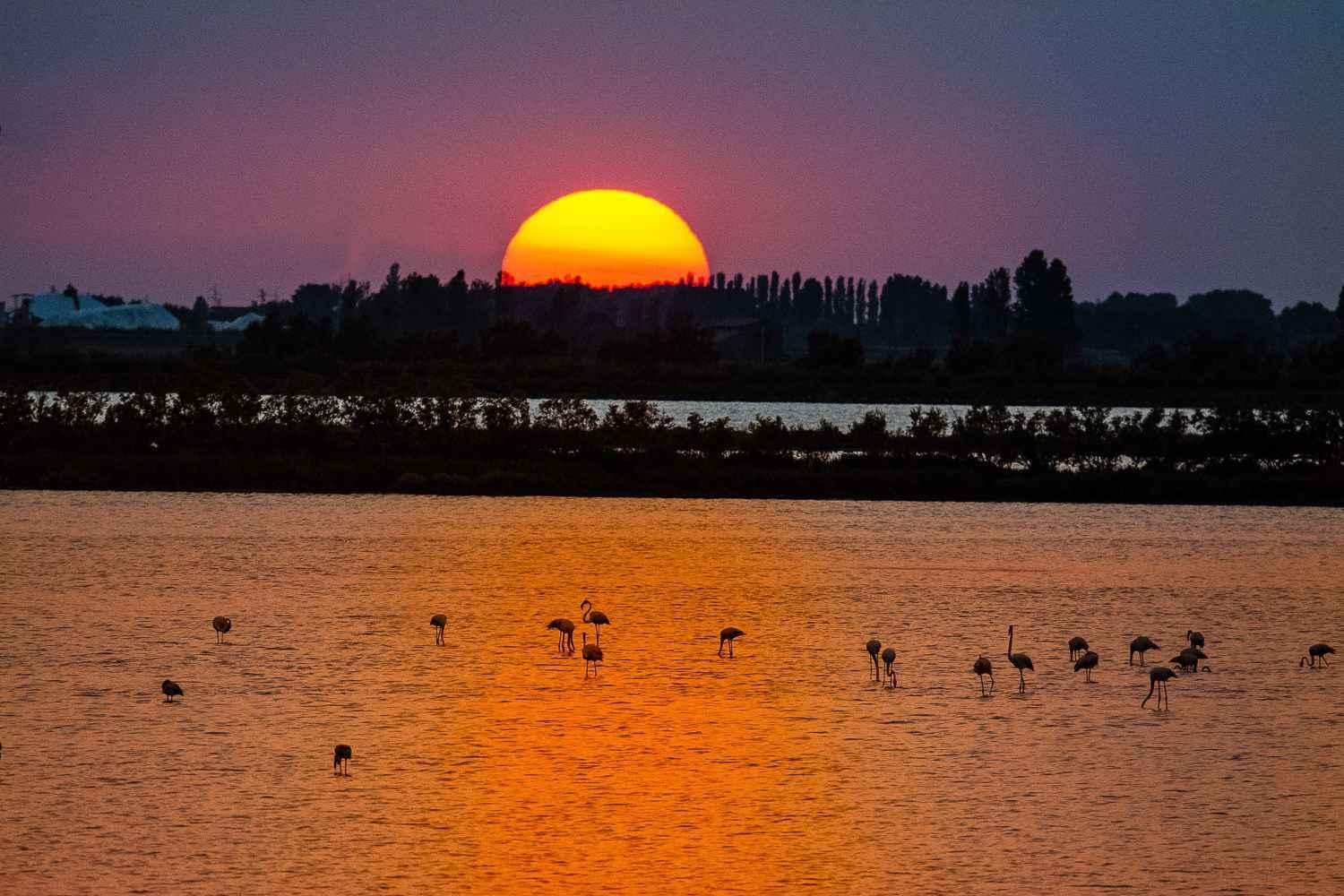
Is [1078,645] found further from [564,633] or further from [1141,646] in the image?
[564,633]

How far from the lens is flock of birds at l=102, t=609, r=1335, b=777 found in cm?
1677

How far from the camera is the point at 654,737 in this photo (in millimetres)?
14922

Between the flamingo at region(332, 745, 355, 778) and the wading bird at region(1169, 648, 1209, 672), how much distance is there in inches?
353

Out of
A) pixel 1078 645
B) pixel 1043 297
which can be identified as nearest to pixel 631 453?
pixel 1078 645

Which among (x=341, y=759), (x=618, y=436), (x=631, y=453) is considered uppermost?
(x=618, y=436)

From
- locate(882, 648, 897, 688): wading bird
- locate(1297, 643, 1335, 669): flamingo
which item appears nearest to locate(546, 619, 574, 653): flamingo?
locate(882, 648, 897, 688): wading bird

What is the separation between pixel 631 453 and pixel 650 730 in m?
31.6

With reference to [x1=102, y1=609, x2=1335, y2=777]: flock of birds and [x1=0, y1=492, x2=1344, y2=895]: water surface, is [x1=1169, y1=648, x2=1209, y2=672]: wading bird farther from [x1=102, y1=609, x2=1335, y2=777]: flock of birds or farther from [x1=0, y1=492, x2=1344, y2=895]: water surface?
[x1=0, y1=492, x2=1344, y2=895]: water surface

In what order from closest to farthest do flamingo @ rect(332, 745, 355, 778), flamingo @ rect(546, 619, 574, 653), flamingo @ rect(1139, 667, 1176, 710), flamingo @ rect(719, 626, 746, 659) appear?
flamingo @ rect(332, 745, 355, 778)
flamingo @ rect(1139, 667, 1176, 710)
flamingo @ rect(546, 619, 574, 653)
flamingo @ rect(719, 626, 746, 659)

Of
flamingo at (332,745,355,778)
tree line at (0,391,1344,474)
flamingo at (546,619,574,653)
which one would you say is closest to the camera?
flamingo at (332,745,355,778)

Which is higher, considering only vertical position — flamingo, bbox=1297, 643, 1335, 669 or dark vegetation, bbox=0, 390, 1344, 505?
dark vegetation, bbox=0, 390, 1344, 505

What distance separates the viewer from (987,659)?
59.1 ft

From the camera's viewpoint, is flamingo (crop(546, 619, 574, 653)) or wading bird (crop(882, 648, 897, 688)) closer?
wading bird (crop(882, 648, 897, 688))

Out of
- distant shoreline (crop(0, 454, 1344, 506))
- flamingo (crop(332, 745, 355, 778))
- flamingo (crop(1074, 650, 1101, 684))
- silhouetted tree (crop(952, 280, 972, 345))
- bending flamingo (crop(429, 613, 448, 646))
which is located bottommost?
flamingo (crop(332, 745, 355, 778))
